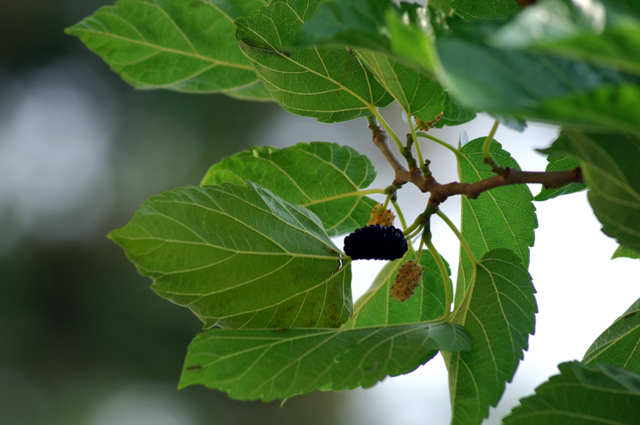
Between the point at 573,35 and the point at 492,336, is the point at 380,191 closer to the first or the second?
the point at 492,336

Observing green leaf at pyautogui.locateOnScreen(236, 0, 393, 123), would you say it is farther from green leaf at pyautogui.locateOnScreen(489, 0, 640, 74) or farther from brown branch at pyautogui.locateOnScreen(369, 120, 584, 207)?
green leaf at pyautogui.locateOnScreen(489, 0, 640, 74)

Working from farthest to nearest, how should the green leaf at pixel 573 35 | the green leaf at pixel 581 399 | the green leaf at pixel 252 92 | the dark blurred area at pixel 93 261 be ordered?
1. the dark blurred area at pixel 93 261
2. the green leaf at pixel 252 92
3. the green leaf at pixel 581 399
4. the green leaf at pixel 573 35

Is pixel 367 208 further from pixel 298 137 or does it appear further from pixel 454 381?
pixel 298 137

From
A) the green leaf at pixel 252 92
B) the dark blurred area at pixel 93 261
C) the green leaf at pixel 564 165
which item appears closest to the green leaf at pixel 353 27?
the green leaf at pixel 564 165

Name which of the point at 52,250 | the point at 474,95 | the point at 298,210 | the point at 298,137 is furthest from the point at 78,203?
the point at 474,95

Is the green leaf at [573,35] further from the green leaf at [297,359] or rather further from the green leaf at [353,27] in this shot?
the green leaf at [297,359]

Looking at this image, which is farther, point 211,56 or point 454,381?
point 211,56
